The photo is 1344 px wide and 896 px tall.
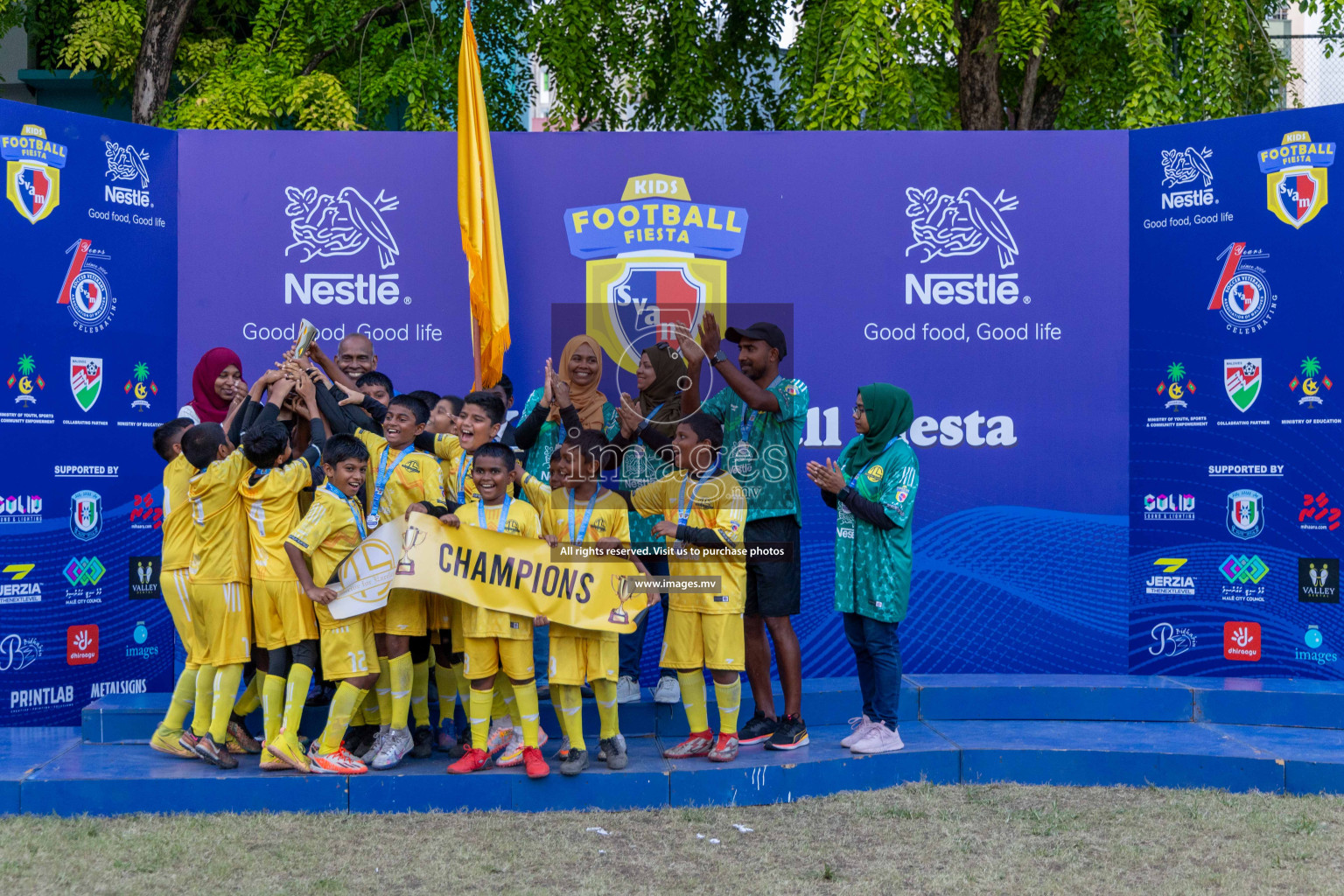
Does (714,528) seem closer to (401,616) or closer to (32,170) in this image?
(401,616)

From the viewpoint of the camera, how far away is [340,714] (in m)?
4.81

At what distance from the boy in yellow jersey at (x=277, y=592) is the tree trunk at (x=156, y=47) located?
6.36 m

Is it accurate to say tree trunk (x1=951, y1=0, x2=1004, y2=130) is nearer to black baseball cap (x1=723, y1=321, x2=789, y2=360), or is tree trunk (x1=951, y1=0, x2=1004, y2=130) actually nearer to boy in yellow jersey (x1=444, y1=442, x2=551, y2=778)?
black baseball cap (x1=723, y1=321, x2=789, y2=360)

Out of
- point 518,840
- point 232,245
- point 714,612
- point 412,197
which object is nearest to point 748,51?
point 412,197

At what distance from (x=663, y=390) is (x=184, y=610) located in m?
2.44

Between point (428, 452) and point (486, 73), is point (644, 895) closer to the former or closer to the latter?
point (428, 452)

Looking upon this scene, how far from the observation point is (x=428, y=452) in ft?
17.3

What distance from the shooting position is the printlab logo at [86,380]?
631 centimetres

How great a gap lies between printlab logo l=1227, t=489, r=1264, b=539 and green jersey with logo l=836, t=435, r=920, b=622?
8.02ft

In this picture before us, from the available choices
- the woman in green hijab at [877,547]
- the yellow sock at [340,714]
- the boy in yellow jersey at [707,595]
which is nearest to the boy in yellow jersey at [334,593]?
the yellow sock at [340,714]

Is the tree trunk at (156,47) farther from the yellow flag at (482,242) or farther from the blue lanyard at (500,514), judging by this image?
the blue lanyard at (500,514)

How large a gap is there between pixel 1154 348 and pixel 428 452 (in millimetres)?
4226

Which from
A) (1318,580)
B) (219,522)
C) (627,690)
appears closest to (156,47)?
(219,522)

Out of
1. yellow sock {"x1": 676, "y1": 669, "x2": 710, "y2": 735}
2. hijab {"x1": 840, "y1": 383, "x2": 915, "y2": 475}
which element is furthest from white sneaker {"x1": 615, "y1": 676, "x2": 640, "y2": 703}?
hijab {"x1": 840, "y1": 383, "x2": 915, "y2": 475}
